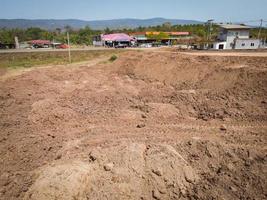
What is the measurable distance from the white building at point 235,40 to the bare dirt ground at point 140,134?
80.9ft

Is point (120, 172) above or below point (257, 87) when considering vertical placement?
below

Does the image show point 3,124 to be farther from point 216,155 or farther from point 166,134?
point 216,155

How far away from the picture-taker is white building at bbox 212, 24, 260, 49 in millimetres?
38250

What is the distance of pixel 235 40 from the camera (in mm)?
38875

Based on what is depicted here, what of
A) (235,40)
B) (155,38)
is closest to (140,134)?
(235,40)

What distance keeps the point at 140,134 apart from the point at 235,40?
36562 millimetres

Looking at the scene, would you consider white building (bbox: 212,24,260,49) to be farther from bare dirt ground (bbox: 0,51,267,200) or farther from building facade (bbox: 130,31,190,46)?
bare dirt ground (bbox: 0,51,267,200)

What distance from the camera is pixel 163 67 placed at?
57.0 feet

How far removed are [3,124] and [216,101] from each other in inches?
393

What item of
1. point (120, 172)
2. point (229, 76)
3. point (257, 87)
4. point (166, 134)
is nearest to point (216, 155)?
point (166, 134)

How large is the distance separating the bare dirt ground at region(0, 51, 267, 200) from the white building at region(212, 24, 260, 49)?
24.7 m

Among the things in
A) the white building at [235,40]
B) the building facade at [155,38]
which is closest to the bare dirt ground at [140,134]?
the white building at [235,40]

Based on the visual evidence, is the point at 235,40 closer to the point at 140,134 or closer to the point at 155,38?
the point at 155,38

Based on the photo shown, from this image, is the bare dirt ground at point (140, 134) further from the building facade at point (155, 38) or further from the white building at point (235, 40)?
the building facade at point (155, 38)
